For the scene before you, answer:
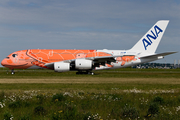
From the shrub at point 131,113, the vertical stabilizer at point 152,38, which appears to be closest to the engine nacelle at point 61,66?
the vertical stabilizer at point 152,38

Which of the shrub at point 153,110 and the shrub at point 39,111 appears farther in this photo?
the shrub at point 39,111

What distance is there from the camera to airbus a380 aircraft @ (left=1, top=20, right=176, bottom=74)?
36.8 meters

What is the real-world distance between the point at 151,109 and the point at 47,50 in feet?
102

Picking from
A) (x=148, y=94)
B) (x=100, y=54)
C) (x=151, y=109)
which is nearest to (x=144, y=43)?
(x=100, y=54)

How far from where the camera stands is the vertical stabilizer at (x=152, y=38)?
41.7 metres

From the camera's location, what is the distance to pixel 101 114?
10227mm

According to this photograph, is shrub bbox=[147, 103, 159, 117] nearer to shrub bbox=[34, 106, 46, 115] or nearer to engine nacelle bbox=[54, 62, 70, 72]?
shrub bbox=[34, 106, 46, 115]

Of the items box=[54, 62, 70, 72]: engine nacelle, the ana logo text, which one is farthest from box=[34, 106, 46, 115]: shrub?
the ana logo text

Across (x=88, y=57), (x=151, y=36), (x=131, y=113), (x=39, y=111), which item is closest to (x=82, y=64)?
(x=88, y=57)

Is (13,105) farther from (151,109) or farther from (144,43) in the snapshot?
(144,43)

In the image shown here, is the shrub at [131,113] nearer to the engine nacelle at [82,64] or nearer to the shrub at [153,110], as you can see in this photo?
the shrub at [153,110]

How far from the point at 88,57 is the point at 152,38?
1270cm

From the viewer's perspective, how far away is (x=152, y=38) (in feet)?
137

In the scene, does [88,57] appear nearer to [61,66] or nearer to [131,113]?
[61,66]
